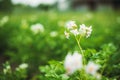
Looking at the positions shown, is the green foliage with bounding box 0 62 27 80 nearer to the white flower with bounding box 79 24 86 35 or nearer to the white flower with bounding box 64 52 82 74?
the white flower with bounding box 79 24 86 35

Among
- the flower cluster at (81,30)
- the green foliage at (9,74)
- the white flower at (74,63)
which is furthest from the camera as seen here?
the green foliage at (9,74)

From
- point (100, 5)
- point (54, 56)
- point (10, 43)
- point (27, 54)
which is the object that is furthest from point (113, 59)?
point (100, 5)

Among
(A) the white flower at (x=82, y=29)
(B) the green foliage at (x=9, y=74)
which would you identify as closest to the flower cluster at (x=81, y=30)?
(A) the white flower at (x=82, y=29)

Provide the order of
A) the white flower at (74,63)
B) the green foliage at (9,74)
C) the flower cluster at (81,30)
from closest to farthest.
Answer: the white flower at (74,63) < the flower cluster at (81,30) < the green foliage at (9,74)

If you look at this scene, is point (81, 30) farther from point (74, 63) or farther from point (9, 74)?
point (9, 74)

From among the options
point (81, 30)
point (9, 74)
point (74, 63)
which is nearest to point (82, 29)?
point (81, 30)

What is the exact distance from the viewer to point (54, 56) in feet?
12.9

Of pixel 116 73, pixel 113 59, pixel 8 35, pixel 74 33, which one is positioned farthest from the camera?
pixel 8 35

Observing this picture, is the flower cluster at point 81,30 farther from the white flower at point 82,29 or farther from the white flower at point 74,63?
the white flower at point 74,63

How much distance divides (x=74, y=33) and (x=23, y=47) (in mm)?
2290

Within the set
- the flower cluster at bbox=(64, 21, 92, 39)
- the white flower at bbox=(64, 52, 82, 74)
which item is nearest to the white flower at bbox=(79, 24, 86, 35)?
the flower cluster at bbox=(64, 21, 92, 39)

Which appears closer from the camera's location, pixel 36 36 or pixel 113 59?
pixel 113 59

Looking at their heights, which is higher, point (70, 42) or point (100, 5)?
point (100, 5)

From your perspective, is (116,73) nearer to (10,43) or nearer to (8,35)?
(10,43)
